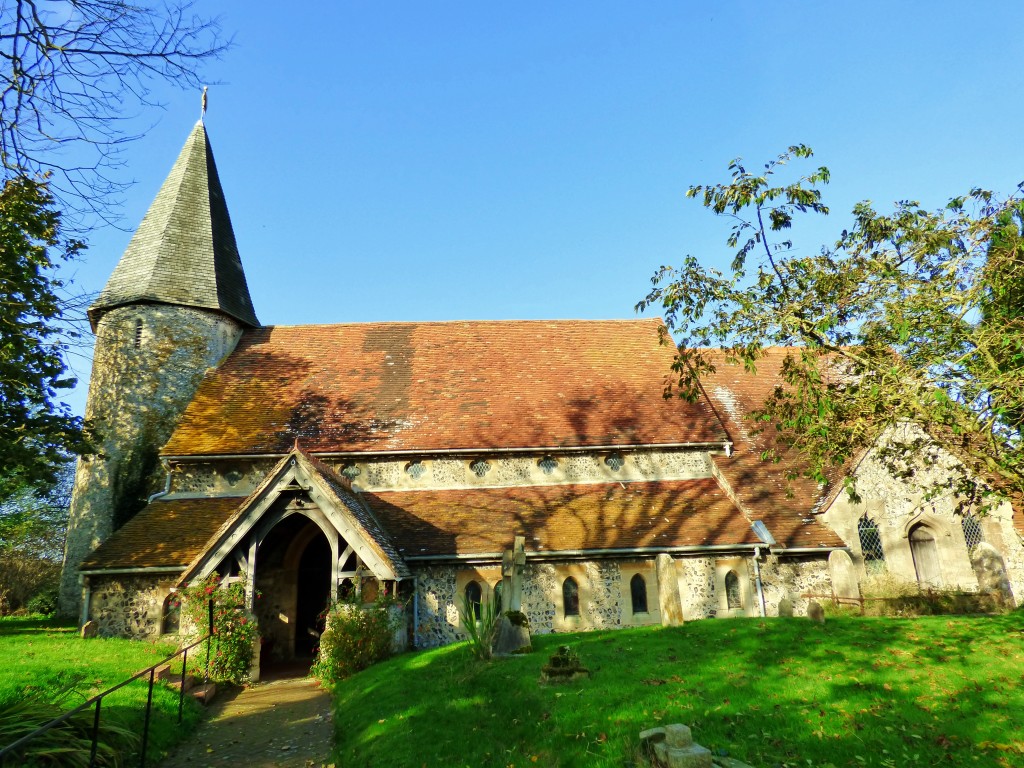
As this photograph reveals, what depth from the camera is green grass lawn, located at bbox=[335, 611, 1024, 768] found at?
6055 mm

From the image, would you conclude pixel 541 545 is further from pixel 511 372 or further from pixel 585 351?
pixel 585 351

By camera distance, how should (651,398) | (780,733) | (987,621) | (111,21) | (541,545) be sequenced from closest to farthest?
(111,21), (780,733), (987,621), (541,545), (651,398)

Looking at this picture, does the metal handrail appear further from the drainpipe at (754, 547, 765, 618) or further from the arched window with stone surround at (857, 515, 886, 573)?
the arched window with stone surround at (857, 515, 886, 573)

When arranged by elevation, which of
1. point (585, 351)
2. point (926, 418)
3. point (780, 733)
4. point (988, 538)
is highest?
point (585, 351)

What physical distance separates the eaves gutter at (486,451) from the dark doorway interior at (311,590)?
228cm

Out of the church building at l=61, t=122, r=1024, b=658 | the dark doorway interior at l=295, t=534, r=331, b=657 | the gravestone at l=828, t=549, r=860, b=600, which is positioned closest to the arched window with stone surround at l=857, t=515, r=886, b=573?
the church building at l=61, t=122, r=1024, b=658

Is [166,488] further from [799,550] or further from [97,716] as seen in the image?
[799,550]

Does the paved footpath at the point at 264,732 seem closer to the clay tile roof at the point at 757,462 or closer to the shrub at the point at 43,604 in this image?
the clay tile roof at the point at 757,462

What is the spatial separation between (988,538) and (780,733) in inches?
482

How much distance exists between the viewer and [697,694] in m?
7.57

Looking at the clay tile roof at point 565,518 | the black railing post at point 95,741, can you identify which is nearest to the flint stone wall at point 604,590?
the clay tile roof at point 565,518

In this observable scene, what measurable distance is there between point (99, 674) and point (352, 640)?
398 cm

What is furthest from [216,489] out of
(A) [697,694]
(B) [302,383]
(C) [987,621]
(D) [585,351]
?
(C) [987,621]

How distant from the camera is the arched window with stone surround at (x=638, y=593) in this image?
Result: 45.6 ft
